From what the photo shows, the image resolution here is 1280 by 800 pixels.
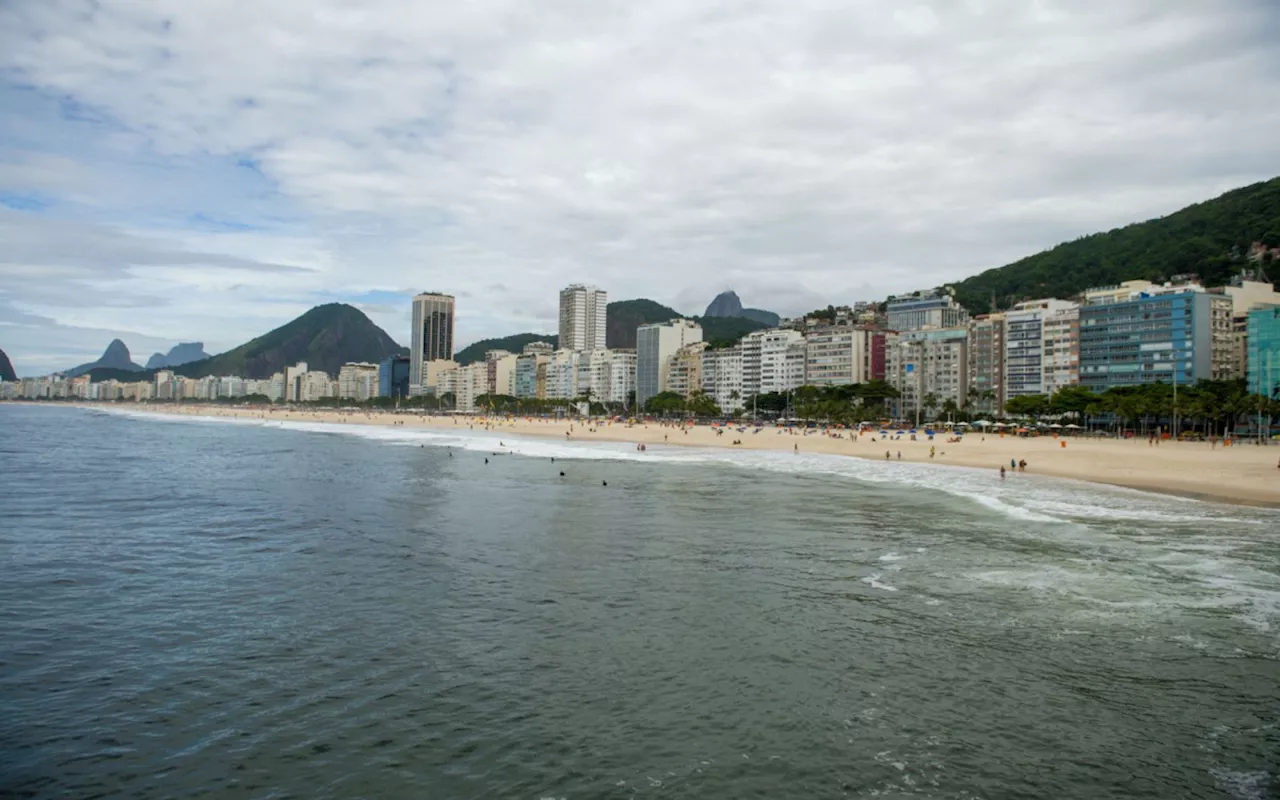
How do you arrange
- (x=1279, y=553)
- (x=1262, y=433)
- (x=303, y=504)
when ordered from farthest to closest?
(x=1262, y=433)
(x=303, y=504)
(x=1279, y=553)

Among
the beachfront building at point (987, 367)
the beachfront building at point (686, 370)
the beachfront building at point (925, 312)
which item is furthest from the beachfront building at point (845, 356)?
the beachfront building at point (686, 370)

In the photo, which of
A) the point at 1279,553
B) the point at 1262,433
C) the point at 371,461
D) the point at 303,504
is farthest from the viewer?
the point at 1262,433

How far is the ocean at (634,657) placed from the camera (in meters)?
8.18

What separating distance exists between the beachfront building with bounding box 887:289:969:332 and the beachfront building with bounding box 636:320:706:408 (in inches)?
1889

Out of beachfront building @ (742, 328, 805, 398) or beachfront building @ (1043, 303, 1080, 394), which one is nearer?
beachfront building @ (1043, 303, 1080, 394)

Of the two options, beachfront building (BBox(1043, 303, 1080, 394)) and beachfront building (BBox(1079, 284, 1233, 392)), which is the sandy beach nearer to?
beachfront building (BBox(1079, 284, 1233, 392))

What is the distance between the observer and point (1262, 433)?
75.3 meters

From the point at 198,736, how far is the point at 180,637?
396cm

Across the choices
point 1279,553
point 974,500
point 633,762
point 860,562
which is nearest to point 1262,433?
point 974,500

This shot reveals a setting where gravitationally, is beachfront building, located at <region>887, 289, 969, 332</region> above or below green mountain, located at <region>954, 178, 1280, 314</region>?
below

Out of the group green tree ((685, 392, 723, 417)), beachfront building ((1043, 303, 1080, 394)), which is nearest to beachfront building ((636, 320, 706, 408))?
green tree ((685, 392, 723, 417))

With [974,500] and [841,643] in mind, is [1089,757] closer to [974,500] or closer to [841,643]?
[841,643]

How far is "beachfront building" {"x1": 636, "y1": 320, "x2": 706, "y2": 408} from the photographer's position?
18025cm

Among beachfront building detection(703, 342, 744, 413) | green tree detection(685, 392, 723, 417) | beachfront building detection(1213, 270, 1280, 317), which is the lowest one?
green tree detection(685, 392, 723, 417)
